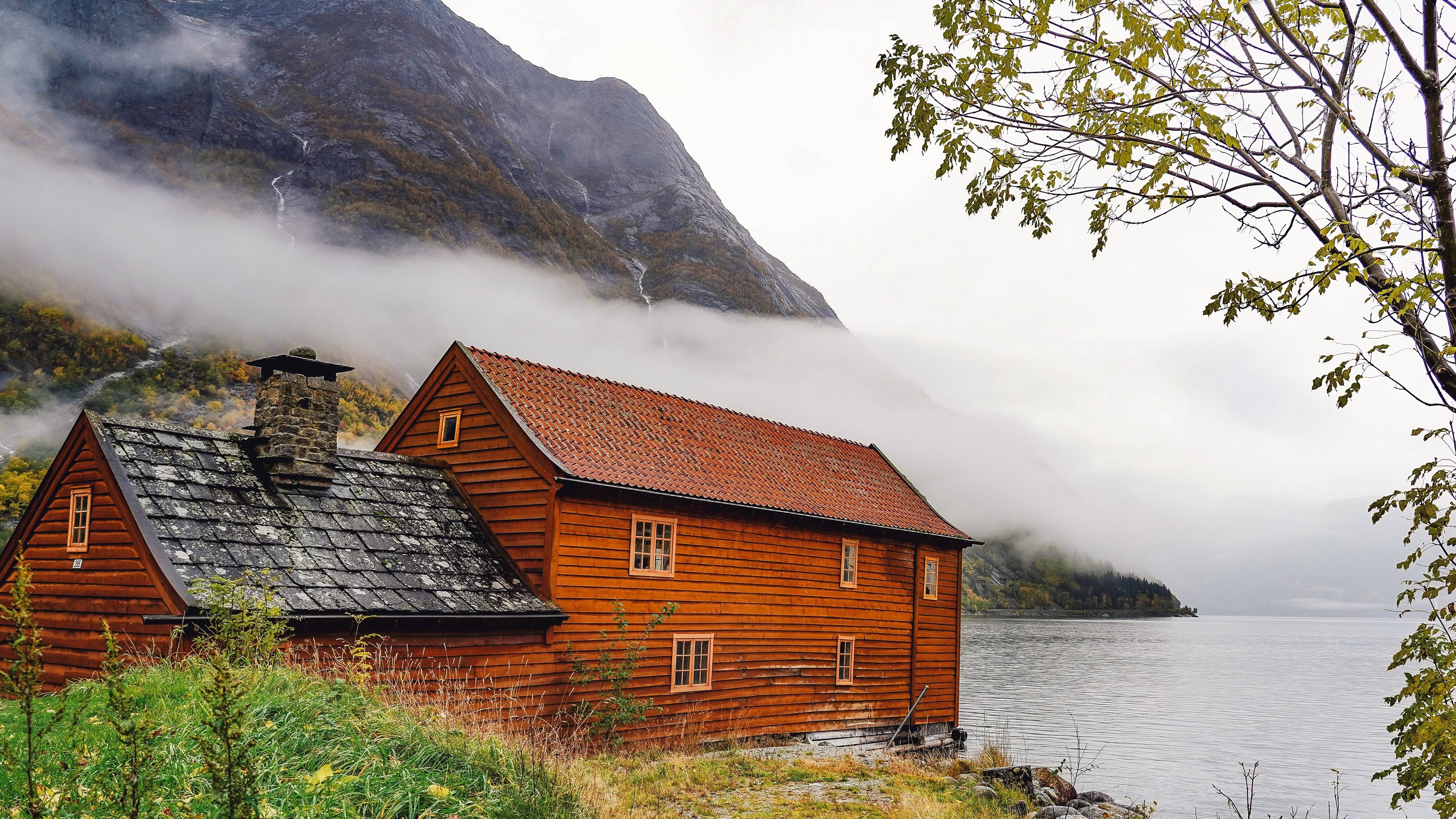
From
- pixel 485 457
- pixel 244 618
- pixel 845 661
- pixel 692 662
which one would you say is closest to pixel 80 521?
pixel 485 457

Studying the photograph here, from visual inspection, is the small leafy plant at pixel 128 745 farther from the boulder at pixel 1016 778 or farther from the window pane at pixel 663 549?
the boulder at pixel 1016 778

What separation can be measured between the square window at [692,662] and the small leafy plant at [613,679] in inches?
42.4

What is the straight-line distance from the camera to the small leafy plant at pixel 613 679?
62.2 feet

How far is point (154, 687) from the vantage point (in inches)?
356

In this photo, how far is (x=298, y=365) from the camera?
17.6m

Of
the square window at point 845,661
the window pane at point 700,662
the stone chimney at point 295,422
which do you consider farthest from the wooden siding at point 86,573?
the square window at point 845,661

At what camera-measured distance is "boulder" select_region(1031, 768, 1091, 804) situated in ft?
66.8

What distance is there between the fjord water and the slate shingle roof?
1660 cm

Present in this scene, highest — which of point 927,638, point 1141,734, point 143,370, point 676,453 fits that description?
point 143,370

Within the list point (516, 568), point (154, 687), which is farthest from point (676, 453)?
point (154, 687)

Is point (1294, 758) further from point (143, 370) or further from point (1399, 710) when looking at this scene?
point (143, 370)

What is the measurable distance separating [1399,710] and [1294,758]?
1904 cm

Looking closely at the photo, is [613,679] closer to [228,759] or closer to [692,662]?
[692,662]

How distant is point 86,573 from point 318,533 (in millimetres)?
3629
